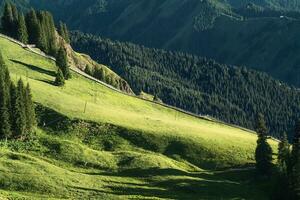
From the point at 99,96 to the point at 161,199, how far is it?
63998 millimetres

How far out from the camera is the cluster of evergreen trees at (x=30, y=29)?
17600cm

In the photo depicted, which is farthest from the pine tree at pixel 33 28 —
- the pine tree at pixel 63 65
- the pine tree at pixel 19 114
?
the pine tree at pixel 19 114

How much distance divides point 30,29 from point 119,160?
99.3 metres

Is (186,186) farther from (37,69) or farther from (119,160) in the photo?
(37,69)

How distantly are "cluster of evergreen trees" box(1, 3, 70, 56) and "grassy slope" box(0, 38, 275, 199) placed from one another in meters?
36.6

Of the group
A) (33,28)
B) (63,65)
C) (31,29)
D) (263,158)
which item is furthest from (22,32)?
(263,158)

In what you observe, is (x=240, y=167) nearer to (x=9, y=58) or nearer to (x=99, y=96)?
(x=99, y=96)

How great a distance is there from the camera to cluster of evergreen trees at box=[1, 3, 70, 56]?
176m

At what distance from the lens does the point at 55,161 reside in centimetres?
8862

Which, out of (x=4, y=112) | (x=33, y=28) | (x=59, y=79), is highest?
(x=33, y=28)

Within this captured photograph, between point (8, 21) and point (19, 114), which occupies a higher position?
point (8, 21)

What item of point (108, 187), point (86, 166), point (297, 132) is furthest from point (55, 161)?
point (297, 132)

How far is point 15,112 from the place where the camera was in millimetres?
96125

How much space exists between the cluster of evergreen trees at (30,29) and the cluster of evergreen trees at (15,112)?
75735mm
